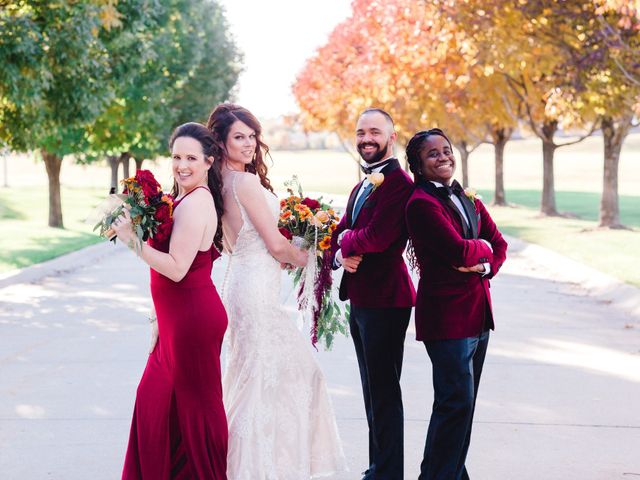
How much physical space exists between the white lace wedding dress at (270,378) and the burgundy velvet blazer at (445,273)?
0.96m

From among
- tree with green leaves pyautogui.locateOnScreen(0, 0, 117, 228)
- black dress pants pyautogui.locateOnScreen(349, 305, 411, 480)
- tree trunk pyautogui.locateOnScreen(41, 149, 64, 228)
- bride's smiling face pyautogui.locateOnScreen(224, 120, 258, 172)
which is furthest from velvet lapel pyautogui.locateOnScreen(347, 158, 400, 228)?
tree trunk pyautogui.locateOnScreen(41, 149, 64, 228)

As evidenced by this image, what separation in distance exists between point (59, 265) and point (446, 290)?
1521 centimetres

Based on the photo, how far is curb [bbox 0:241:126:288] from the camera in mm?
17109

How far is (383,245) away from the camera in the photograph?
18.2 ft

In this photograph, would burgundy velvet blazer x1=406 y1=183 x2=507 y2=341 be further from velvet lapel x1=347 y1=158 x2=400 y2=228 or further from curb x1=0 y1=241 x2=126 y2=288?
curb x1=0 y1=241 x2=126 y2=288

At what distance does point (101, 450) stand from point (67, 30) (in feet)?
33.8

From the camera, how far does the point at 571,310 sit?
44.4ft

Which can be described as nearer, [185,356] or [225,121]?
[185,356]

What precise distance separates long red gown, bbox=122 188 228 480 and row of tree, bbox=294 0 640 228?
813 centimetres

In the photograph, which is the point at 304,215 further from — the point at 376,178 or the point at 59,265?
the point at 59,265

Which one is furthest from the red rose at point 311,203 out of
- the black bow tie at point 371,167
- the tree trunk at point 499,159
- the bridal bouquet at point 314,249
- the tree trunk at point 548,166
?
the tree trunk at point 499,159

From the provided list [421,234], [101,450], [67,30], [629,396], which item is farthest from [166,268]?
[67,30]

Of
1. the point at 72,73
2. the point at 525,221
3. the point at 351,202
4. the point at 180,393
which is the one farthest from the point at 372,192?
the point at 525,221

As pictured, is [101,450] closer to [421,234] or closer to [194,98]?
[421,234]
